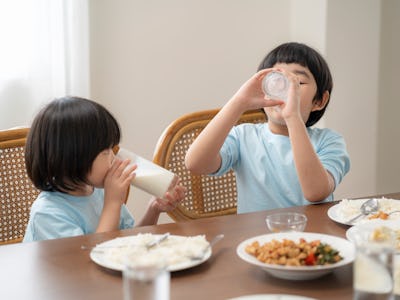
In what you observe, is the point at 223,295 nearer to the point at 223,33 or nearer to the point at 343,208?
the point at 343,208

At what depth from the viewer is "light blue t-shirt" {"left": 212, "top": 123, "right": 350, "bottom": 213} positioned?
5.82 feet

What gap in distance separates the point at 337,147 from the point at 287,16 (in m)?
1.41

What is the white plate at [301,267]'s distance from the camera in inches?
39.0

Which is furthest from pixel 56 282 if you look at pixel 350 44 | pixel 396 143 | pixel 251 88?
pixel 396 143

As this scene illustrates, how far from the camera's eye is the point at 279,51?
185 centimetres

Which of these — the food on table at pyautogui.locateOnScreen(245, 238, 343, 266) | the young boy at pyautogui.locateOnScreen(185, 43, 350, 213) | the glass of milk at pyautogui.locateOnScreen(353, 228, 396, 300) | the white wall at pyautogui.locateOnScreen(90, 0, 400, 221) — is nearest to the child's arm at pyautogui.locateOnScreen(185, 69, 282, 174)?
the young boy at pyautogui.locateOnScreen(185, 43, 350, 213)

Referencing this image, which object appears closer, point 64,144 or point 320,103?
point 64,144

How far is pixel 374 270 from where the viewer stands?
742 millimetres

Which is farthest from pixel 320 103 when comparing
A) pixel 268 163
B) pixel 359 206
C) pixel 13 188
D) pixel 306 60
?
pixel 13 188

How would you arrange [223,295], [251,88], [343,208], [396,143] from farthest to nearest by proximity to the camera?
[396,143], [251,88], [343,208], [223,295]

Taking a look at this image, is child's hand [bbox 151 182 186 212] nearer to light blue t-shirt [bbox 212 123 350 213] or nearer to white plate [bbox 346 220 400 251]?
light blue t-shirt [bbox 212 123 350 213]

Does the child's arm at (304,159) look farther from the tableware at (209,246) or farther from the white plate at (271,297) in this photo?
the white plate at (271,297)

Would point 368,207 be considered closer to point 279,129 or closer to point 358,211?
point 358,211

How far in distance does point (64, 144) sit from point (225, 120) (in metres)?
0.41
